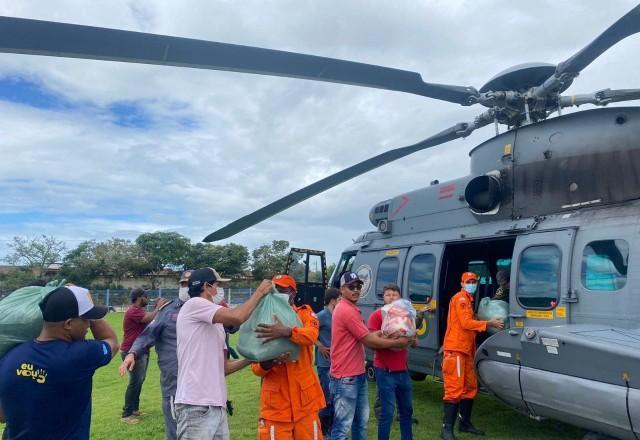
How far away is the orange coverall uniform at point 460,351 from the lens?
5660mm

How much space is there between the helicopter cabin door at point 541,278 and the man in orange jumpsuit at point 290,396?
106 inches

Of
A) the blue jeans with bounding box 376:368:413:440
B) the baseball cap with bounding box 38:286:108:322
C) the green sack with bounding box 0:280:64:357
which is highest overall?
the baseball cap with bounding box 38:286:108:322

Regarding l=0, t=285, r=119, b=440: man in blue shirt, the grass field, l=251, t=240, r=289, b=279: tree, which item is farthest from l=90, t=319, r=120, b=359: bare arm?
l=251, t=240, r=289, b=279: tree

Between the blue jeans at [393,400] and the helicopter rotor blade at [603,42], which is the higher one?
the helicopter rotor blade at [603,42]

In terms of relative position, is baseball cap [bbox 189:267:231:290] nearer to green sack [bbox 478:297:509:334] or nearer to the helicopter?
the helicopter

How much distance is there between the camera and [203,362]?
3.49m

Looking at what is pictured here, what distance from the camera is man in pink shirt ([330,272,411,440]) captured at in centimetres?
459

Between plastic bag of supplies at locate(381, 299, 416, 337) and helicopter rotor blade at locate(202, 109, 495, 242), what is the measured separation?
2.83 metres

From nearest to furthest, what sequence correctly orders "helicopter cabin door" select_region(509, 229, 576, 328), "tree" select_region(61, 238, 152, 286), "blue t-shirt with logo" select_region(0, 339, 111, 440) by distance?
"blue t-shirt with logo" select_region(0, 339, 111, 440) < "helicopter cabin door" select_region(509, 229, 576, 328) < "tree" select_region(61, 238, 152, 286)

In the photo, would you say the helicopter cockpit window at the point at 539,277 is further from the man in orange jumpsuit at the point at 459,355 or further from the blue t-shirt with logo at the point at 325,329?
the blue t-shirt with logo at the point at 325,329

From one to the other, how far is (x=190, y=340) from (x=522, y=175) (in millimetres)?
4491

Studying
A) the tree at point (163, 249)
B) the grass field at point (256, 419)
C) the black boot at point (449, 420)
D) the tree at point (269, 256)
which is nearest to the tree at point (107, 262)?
the tree at point (163, 249)

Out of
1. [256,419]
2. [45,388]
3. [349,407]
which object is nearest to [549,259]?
[349,407]

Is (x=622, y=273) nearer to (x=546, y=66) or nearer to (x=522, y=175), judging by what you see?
(x=522, y=175)
